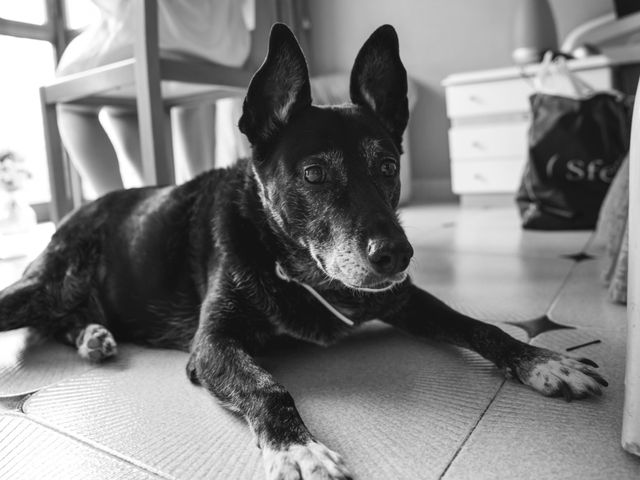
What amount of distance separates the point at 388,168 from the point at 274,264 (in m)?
0.32

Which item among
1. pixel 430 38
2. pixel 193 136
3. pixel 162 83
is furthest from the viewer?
pixel 430 38

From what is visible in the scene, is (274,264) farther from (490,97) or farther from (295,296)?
(490,97)

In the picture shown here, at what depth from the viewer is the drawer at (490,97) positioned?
10.7 ft

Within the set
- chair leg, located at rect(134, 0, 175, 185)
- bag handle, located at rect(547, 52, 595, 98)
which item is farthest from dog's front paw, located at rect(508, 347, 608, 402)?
bag handle, located at rect(547, 52, 595, 98)

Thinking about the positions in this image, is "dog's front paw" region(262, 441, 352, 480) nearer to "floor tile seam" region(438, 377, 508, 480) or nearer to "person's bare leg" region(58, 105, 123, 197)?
"floor tile seam" region(438, 377, 508, 480)

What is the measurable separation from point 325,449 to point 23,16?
488 centimetres

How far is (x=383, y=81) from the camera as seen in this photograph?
121 cm

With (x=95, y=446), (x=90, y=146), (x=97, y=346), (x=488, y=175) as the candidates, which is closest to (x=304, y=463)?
(x=95, y=446)

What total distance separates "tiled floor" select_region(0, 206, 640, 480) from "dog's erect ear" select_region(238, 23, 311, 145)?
0.52 m

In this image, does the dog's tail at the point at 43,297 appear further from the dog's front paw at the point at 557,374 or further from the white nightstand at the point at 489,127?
the white nightstand at the point at 489,127

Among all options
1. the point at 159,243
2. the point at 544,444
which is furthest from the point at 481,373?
the point at 159,243

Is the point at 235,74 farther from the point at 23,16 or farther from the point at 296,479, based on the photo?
the point at 23,16

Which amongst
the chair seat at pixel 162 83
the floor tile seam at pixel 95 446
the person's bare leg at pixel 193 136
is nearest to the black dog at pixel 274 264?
the floor tile seam at pixel 95 446

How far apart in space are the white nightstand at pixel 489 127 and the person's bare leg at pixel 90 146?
2.15 meters
